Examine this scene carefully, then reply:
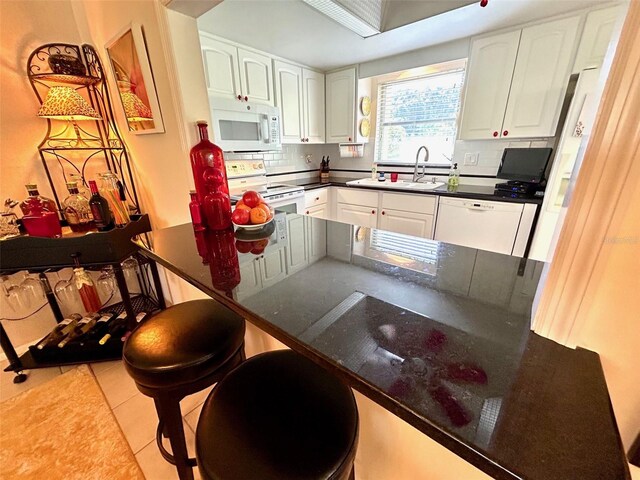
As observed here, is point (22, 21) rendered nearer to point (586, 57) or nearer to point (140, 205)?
point (140, 205)

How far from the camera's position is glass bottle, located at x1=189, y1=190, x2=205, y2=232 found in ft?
4.00

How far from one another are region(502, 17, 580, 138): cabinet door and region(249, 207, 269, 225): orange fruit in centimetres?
246

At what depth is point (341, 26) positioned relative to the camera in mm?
2227

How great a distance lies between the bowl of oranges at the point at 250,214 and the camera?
1.26 metres

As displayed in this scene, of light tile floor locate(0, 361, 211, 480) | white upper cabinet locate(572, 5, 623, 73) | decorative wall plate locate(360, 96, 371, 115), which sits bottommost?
light tile floor locate(0, 361, 211, 480)

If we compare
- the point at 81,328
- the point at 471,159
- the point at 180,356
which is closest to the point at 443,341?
the point at 180,356

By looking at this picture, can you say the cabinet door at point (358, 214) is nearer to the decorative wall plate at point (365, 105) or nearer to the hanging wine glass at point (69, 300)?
the decorative wall plate at point (365, 105)

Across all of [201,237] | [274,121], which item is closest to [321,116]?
[274,121]

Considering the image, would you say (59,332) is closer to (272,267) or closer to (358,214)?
(272,267)

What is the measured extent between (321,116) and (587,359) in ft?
11.9

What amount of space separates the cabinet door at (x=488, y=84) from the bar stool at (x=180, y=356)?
9.16 ft

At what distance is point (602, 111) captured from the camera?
39 cm

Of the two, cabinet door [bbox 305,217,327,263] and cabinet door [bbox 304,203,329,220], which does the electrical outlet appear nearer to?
cabinet door [bbox 304,203,329,220]

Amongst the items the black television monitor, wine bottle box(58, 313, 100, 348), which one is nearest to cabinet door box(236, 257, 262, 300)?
wine bottle box(58, 313, 100, 348)
